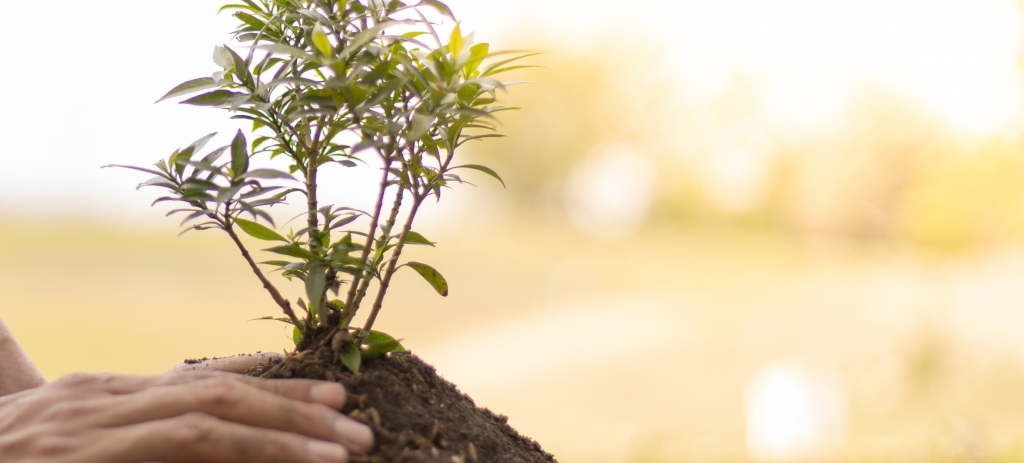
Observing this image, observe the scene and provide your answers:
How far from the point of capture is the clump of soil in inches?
42.4

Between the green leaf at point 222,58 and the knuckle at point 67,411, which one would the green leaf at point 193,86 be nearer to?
the green leaf at point 222,58

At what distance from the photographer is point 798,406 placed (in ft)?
17.4

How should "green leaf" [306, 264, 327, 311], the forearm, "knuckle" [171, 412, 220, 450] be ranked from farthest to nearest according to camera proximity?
the forearm
"green leaf" [306, 264, 327, 311]
"knuckle" [171, 412, 220, 450]

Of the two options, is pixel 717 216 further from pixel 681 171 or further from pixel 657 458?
pixel 657 458

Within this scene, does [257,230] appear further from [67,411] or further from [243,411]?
[67,411]

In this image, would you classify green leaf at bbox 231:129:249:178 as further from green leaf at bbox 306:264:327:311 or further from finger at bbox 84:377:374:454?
finger at bbox 84:377:374:454

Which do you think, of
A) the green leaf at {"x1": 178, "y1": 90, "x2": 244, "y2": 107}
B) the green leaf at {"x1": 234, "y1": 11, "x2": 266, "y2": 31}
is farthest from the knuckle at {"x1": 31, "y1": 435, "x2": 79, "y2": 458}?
the green leaf at {"x1": 234, "y1": 11, "x2": 266, "y2": 31}

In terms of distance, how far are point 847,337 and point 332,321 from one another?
10.6 metres

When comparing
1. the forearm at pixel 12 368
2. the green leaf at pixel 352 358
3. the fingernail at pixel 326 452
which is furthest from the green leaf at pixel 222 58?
the forearm at pixel 12 368

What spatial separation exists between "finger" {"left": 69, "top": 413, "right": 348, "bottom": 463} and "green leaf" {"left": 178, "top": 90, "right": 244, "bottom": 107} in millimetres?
530

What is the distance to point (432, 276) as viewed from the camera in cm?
129

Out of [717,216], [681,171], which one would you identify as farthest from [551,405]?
[717,216]

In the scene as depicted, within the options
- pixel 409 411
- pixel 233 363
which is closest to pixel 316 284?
pixel 409 411

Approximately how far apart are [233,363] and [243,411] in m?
0.65
